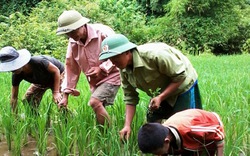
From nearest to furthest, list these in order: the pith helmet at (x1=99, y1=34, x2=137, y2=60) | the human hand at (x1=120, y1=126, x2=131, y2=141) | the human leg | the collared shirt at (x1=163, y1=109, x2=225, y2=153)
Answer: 1. the collared shirt at (x1=163, y1=109, x2=225, y2=153)
2. the pith helmet at (x1=99, y1=34, x2=137, y2=60)
3. the human hand at (x1=120, y1=126, x2=131, y2=141)
4. the human leg

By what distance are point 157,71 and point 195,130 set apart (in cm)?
64

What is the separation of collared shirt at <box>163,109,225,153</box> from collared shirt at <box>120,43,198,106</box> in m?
0.44

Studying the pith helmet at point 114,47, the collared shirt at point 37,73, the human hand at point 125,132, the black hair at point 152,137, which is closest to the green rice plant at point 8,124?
the collared shirt at point 37,73

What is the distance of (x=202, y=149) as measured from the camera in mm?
2543

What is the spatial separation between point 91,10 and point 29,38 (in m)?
2.79

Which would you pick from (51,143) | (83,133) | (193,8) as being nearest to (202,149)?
(83,133)

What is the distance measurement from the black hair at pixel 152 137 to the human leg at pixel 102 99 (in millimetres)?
1122

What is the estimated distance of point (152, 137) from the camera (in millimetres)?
2229

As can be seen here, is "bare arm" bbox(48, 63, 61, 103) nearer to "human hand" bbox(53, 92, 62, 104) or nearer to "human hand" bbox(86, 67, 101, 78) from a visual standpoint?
"human hand" bbox(53, 92, 62, 104)

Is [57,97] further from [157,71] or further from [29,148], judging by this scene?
[157,71]

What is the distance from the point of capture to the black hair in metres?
2.23

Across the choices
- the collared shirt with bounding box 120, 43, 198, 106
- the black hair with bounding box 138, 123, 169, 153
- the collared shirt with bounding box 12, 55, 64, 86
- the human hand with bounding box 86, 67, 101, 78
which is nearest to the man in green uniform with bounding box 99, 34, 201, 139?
the collared shirt with bounding box 120, 43, 198, 106

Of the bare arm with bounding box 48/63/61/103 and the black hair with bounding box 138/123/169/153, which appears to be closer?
the black hair with bounding box 138/123/169/153

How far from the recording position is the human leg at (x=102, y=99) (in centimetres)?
344
